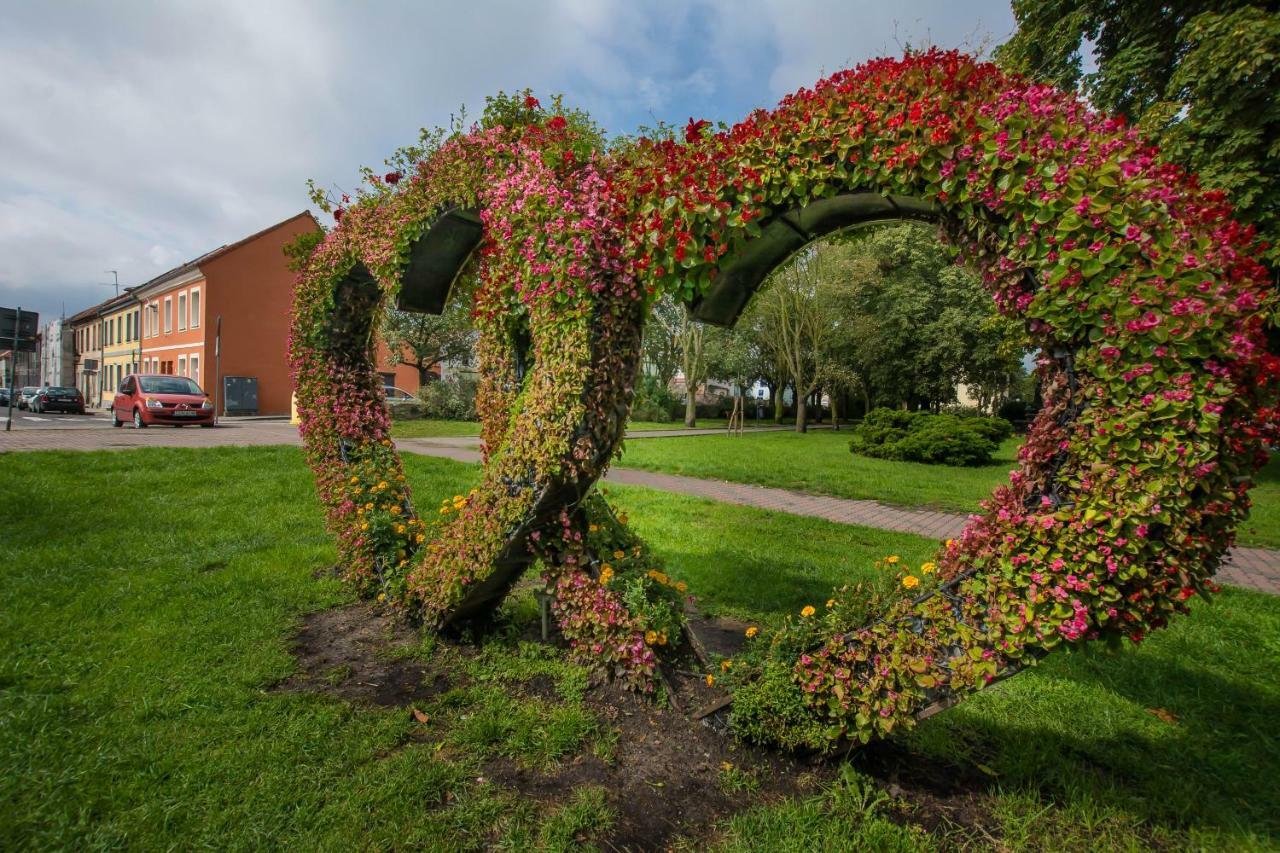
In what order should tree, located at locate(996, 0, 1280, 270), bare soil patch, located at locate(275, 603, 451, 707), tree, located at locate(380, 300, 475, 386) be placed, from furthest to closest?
tree, located at locate(380, 300, 475, 386), tree, located at locate(996, 0, 1280, 270), bare soil patch, located at locate(275, 603, 451, 707)

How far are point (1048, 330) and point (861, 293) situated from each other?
105 feet

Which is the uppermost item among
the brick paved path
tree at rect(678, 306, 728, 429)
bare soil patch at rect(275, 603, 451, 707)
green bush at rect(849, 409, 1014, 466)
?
tree at rect(678, 306, 728, 429)

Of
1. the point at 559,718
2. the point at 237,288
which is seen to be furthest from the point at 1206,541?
the point at 237,288

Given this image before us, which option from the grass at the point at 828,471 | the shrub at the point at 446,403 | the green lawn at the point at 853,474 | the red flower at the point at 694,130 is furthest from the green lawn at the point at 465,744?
the shrub at the point at 446,403

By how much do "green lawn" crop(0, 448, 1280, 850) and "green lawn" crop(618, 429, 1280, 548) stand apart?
4657mm

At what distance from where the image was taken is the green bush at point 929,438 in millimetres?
16203

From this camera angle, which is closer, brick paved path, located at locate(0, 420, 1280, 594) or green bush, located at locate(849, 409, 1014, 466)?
brick paved path, located at locate(0, 420, 1280, 594)

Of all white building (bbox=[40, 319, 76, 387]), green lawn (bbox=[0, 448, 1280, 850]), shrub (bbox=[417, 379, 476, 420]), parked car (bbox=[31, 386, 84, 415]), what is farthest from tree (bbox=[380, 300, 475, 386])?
white building (bbox=[40, 319, 76, 387])

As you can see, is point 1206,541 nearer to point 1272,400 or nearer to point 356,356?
point 1272,400

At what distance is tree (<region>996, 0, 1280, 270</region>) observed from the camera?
25.9ft

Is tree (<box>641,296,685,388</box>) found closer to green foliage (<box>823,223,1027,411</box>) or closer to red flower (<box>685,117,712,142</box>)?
green foliage (<box>823,223,1027,411</box>)

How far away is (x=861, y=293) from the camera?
31719 millimetres

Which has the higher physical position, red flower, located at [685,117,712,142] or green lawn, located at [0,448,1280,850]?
red flower, located at [685,117,712,142]

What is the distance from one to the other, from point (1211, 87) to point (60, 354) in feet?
245
